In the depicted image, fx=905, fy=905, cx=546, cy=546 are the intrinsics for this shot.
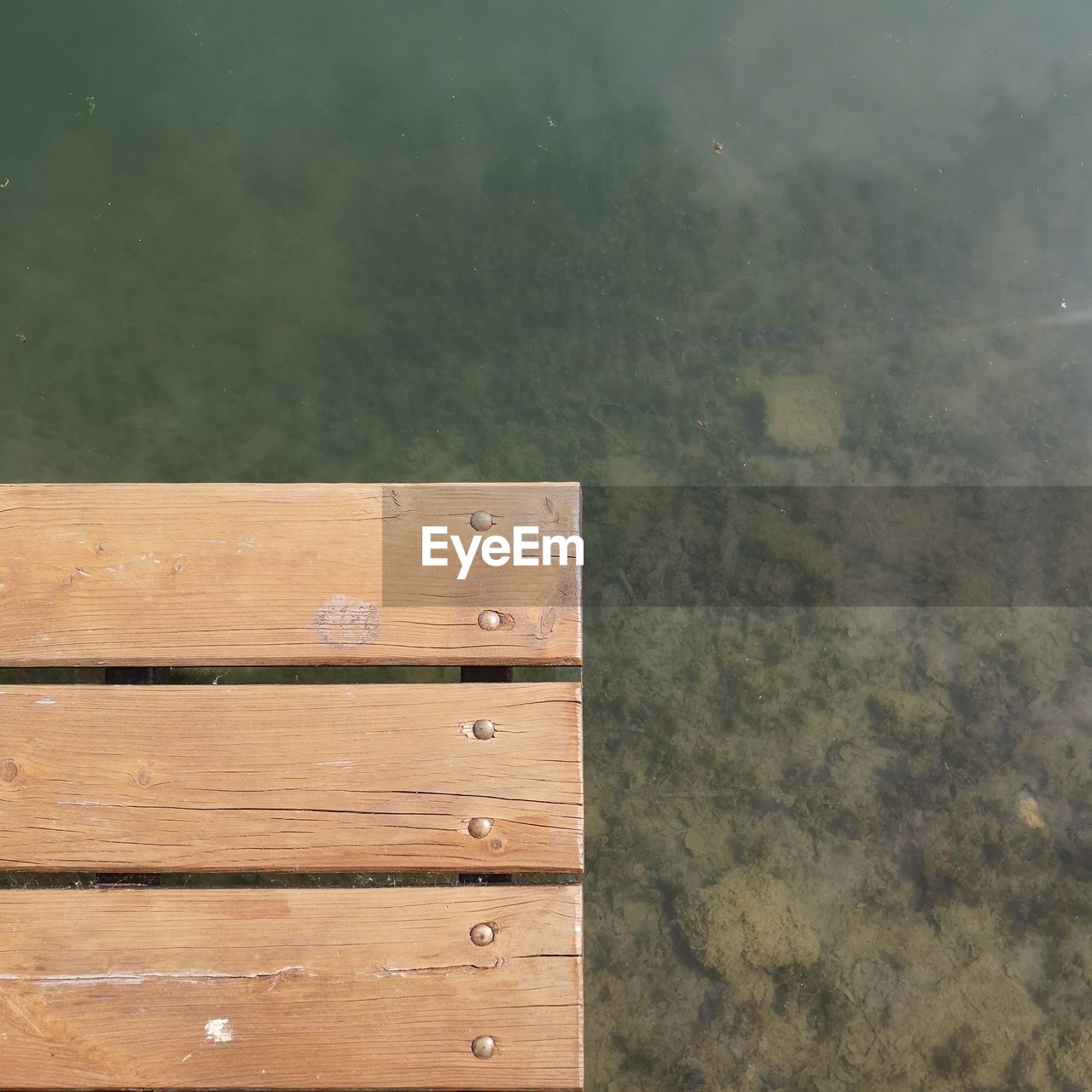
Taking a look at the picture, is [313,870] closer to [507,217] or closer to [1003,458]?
[507,217]

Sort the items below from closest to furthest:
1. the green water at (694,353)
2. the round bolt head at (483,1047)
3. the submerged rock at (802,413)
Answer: the round bolt head at (483,1047), the green water at (694,353), the submerged rock at (802,413)

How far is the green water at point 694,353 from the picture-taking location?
1.88 metres

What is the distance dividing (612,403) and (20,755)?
1358mm

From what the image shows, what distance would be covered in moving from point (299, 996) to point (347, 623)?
57cm

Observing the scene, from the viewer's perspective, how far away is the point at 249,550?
4.85 feet

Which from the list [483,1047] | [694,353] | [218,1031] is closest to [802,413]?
[694,353]

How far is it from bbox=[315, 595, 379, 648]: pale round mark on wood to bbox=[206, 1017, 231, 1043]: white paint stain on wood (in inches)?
23.3

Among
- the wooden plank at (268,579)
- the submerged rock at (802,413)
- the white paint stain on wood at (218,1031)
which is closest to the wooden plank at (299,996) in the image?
the white paint stain on wood at (218,1031)

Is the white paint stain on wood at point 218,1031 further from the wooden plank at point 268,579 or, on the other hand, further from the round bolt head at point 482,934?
the wooden plank at point 268,579

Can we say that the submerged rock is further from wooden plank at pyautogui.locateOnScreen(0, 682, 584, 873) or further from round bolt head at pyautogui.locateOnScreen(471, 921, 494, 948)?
round bolt head at pyautogui.locateOnScreen(471, 921, 494, 948)

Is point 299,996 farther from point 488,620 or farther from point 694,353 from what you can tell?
point 694,353

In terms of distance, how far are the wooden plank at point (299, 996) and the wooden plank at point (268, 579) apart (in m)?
0.40

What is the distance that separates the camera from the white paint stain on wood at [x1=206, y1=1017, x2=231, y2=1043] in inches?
54.1

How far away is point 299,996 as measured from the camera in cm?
138
